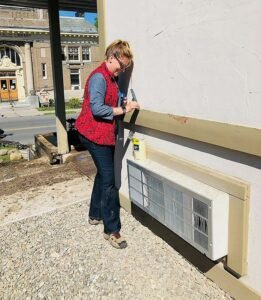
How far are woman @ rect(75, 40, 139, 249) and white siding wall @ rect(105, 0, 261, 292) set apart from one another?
0.27 m

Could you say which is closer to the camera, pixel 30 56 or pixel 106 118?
pixel 106 118

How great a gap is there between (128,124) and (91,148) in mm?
647

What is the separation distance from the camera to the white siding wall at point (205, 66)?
2350 mm

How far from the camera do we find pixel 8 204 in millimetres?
5012

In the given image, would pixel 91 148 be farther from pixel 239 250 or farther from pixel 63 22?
pixel 63 22

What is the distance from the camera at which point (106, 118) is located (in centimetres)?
337

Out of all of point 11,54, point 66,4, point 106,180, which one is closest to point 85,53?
point 11,54

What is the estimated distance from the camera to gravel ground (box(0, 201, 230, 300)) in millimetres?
2971

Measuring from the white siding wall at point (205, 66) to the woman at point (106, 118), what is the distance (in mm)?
268

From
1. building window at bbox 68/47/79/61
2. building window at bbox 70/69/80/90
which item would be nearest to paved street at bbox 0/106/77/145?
building window at bbox 70/69/80/90

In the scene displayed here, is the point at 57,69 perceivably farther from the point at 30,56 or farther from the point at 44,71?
the point at 44,71

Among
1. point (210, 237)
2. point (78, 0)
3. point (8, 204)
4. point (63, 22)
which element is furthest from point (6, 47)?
point (210, 237)

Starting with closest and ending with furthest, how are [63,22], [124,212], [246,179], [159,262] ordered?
[246,179] < [159,262] < [124,212] < [63,22]

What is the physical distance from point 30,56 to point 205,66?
144ft
